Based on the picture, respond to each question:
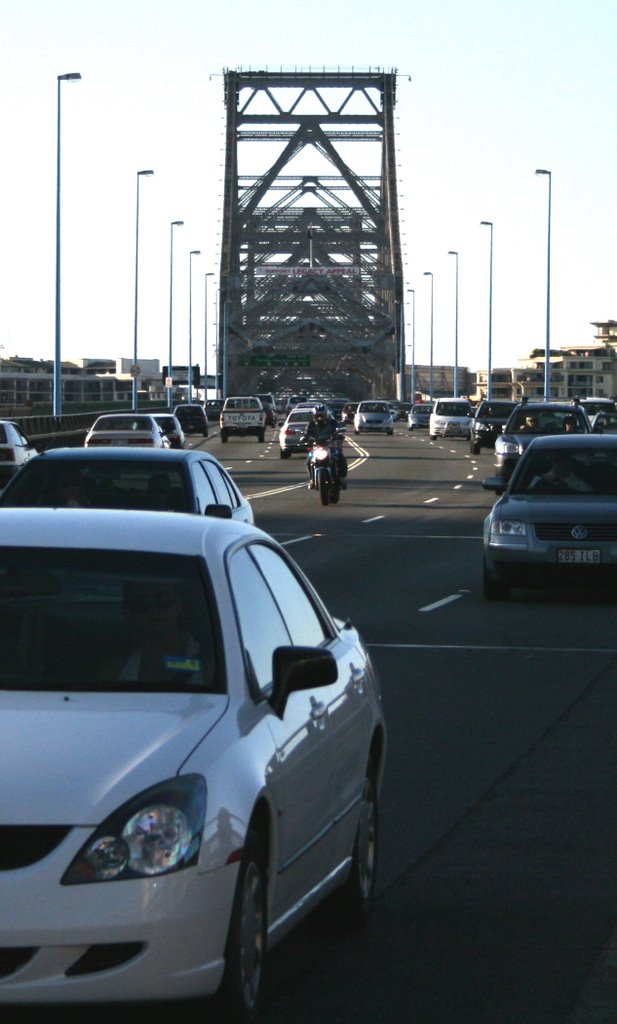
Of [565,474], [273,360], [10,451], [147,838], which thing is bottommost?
[147,838]

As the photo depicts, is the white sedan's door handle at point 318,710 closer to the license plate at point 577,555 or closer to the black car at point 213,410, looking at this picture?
the license plate at point 577,555

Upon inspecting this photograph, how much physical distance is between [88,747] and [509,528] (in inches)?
558

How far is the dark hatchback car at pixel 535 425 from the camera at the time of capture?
4084 centimetres

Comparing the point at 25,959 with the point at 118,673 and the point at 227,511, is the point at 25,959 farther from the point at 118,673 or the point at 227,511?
the point at 227,511

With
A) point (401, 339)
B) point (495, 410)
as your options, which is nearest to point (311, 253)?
point (401, 339)

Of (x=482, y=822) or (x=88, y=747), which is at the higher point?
(x=88, y=747)

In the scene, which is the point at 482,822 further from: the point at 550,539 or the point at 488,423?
the point at 488,423

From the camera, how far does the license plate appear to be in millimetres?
18984

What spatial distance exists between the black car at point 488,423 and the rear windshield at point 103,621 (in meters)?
59.1

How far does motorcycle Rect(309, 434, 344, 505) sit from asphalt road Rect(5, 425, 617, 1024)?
608 inches

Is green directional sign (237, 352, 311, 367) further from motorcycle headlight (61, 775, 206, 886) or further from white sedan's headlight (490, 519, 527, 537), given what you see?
motorcycle headlight (61, 775, 206, 886)

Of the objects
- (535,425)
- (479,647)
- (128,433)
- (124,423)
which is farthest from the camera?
(535,425)

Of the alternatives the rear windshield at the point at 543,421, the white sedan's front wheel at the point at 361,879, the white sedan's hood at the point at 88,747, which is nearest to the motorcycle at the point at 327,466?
the rear windshield at the point at 543,421

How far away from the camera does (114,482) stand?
51.7 ft
